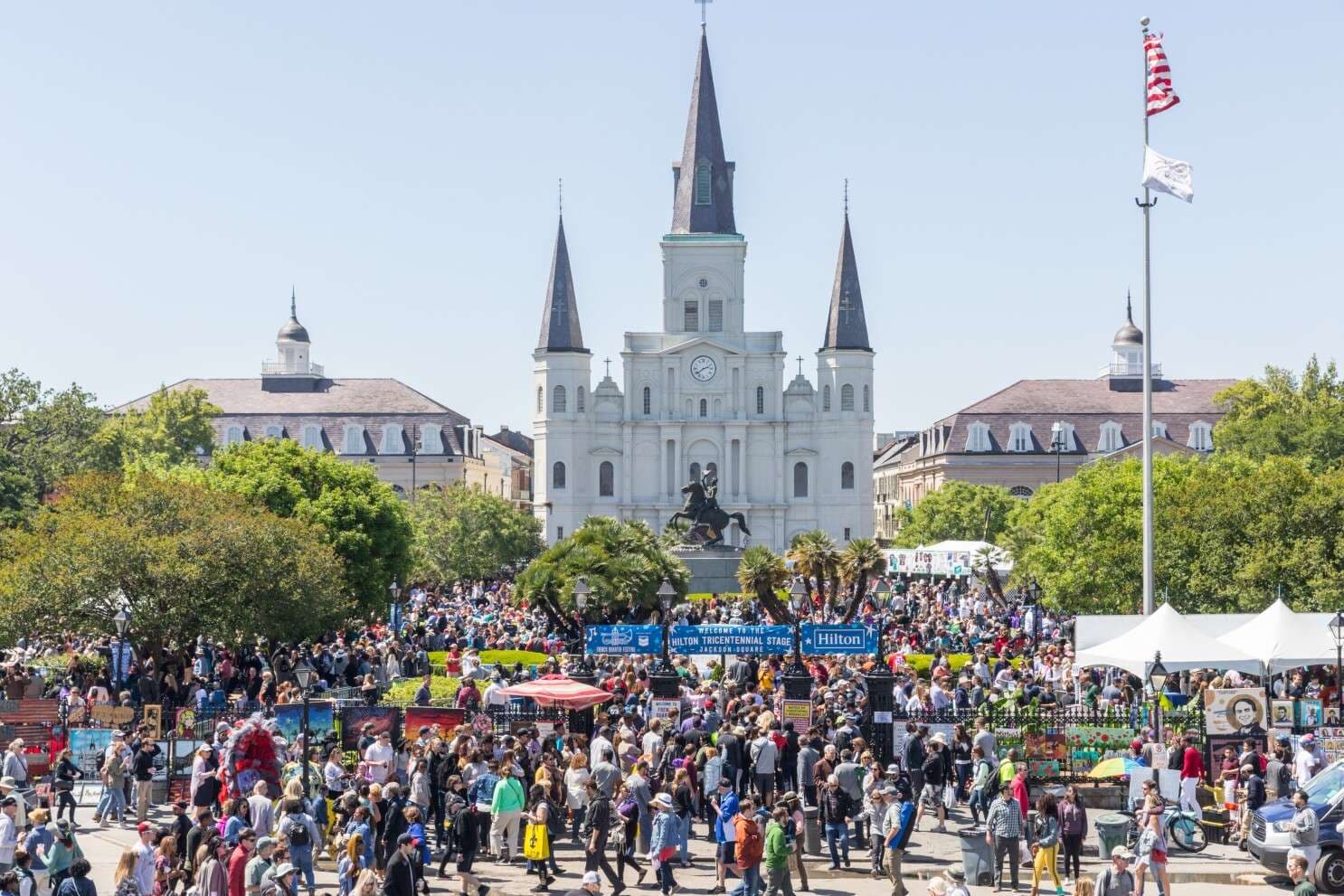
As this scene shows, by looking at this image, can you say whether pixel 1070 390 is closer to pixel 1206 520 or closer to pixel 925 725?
pixel 1206 520

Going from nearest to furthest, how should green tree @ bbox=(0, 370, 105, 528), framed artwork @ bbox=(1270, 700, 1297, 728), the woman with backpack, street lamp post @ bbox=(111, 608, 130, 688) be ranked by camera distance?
1. the woman with backpack
2. framed artwork @ bbox=(1270, 700, 1297, 728)
3. street lamp post @ bbox=(111, 608, 130, 688)
4. green tree @ bbox=(0, 370, 105, 528)

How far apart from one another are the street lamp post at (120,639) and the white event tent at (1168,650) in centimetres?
1497

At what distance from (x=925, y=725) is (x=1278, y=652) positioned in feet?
22.4

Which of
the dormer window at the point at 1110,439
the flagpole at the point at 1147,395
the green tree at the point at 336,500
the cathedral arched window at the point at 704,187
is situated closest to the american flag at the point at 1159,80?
the flagpole at the point at 1147,395

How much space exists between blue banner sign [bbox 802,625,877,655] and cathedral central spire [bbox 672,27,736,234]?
8127 cm

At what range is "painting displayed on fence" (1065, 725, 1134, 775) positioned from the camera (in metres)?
23.2

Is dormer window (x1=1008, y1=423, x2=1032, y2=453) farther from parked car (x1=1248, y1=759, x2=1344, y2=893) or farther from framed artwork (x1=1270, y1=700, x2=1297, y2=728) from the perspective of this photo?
parked car (x1=1248, y1=759, x2=1344, y2=893)

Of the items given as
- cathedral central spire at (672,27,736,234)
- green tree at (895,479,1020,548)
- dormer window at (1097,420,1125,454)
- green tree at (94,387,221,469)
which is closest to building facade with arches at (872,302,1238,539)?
dormer window at (1097,420,1125,454)

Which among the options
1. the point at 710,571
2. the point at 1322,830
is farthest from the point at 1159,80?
the point at 710,571

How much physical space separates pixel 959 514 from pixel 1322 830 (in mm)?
74649

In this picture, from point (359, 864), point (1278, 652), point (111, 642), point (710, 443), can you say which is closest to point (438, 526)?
point (710, 443)

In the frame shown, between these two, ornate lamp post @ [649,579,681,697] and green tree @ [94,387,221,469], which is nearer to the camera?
ornate lamp post @ [649,579,681,697]

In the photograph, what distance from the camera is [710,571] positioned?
63.9m

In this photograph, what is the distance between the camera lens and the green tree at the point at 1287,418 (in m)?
69.4
